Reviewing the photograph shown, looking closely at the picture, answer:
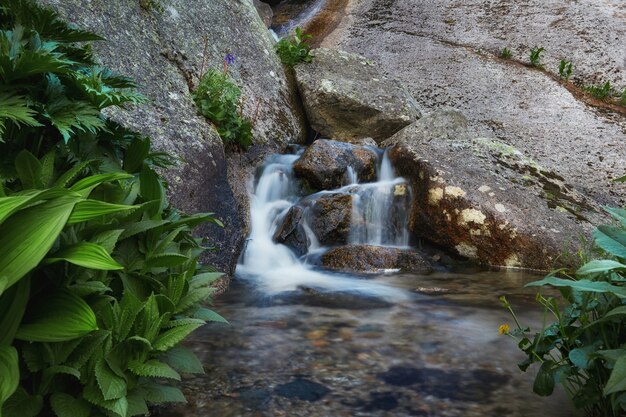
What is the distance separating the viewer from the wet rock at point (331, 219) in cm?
630

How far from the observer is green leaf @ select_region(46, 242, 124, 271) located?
1335 mm

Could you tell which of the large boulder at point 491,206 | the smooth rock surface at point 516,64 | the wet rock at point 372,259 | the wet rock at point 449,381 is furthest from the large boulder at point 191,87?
the smooth rock surface at point 516,64

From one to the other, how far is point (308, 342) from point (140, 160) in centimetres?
146

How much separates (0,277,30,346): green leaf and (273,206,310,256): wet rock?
4.78 metres

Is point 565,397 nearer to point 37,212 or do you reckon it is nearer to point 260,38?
point 37,212

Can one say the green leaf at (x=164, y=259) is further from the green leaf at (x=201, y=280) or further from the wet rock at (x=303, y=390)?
the wet rock at (x=303, y=390)

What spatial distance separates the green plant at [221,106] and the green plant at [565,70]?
789 centimetres

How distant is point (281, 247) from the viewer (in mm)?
6148

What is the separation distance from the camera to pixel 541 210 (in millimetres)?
6297

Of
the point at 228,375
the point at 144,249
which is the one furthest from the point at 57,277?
the point at 228,375

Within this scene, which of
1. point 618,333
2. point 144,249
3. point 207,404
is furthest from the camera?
point 207,404

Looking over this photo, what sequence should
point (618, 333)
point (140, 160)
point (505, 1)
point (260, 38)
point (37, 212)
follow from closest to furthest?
point (37, 212), point (618, 333), point (140, 160), point (260, 38), point (505, 1)

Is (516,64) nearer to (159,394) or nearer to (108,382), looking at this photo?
(159,394)

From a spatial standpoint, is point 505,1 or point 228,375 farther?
point 505,1
